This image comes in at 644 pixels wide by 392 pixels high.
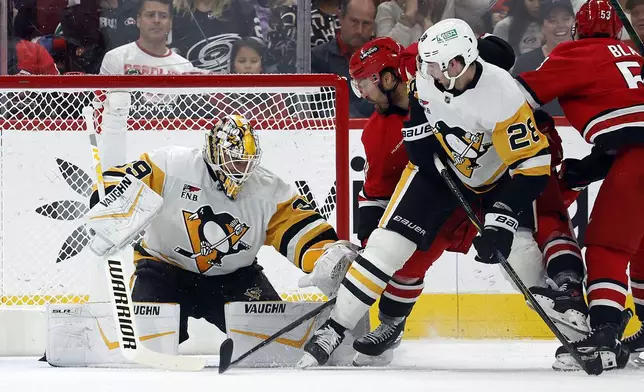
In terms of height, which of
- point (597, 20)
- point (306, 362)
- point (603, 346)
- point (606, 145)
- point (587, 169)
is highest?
point (597, 20)

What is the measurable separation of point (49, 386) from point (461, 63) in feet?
4.69

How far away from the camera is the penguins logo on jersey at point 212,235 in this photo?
11.3 ft

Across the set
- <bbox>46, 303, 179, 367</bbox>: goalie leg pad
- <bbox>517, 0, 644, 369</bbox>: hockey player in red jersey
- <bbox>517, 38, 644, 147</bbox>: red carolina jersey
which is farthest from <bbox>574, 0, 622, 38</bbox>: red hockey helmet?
<bbox>46, 303, 179, 367</bbox>: goalie leg pad

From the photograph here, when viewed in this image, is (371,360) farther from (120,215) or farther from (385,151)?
(120,215)

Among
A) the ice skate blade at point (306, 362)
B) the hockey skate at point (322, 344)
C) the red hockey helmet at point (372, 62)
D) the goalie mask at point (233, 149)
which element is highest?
the red hockey helmet at point (372, 62)

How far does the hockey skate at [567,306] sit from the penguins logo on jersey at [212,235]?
0.98 metres

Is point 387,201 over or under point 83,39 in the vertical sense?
under

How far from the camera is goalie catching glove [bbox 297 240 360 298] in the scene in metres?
3.24

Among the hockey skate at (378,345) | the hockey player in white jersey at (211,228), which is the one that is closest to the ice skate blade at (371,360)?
the hockey skate at (378,345)

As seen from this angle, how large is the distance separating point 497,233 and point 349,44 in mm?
1741

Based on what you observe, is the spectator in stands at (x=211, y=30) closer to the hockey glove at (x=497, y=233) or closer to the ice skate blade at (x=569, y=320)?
the hockey glove at (x=497, y=233)

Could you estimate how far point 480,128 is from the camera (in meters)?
3.11

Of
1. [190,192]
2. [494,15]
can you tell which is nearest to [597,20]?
[494,15]

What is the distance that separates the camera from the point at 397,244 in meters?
3.16
